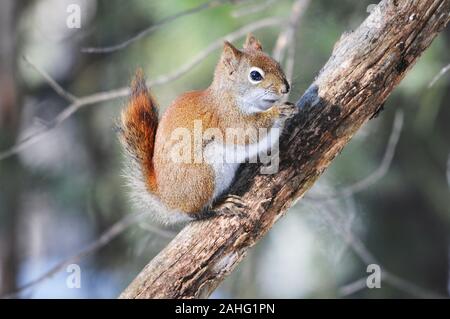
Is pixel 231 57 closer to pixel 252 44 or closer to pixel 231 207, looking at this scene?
pixel 252 44

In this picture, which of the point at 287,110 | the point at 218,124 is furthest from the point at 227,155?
the point at 287,110

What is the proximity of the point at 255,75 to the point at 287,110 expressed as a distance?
14 cm

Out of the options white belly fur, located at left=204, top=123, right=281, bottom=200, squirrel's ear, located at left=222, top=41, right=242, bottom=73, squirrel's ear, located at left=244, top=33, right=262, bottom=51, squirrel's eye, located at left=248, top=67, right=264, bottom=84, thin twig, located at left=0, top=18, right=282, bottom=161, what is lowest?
white belly fur, located at left=204, top=123, right=281, bottom=200

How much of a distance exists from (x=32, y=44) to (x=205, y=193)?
7.53ft

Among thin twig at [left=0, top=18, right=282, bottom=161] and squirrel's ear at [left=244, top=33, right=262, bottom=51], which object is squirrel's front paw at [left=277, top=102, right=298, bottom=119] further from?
thin twig at [left=0, top=18, right=282, bottom=161]

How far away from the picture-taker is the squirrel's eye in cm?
185

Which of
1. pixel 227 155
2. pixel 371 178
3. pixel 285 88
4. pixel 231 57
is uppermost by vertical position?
pixel 371 178

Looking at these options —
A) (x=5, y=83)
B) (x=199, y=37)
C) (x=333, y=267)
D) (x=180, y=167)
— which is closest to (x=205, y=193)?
(x=180, y=167)

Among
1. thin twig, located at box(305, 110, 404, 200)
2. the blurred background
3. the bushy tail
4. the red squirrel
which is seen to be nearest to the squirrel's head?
the red squirrel

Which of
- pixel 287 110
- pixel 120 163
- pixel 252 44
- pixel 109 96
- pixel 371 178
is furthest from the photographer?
pixel 120 163

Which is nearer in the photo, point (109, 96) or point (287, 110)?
point (287, 110)

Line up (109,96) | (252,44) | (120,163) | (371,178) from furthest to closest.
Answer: (120,163) → (371,178) → (109,96) → (252,44)

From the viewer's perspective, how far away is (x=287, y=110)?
5.92 feet

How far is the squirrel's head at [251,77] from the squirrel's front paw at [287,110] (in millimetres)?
37
